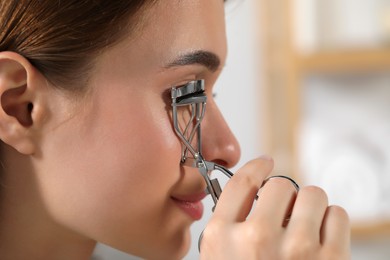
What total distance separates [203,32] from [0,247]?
38 cm

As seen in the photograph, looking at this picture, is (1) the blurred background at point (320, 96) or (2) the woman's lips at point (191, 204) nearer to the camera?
(2) the woman's lips at point (191, 204)

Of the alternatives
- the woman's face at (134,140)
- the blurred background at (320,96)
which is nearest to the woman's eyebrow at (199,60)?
the woman's face at (134,140)

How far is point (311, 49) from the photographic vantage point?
1718 millimetres

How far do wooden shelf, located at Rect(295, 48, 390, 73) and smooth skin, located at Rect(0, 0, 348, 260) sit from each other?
88cm

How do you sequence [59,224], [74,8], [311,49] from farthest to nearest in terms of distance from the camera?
[311,49], [59,224], [74,8]

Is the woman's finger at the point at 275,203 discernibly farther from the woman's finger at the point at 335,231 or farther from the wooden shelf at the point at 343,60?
the wooden shelf at the point at 343,60

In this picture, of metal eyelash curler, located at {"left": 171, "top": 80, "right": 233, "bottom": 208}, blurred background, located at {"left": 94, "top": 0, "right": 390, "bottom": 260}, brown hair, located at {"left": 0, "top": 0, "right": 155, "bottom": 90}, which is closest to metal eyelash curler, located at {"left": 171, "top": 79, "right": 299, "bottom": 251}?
metal eyelash curler, located at {"left": 171, "top": 80, "right": 233, "bottom": 208}

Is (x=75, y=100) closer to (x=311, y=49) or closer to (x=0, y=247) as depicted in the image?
(x=0, y=247)

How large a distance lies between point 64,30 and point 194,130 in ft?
0.63

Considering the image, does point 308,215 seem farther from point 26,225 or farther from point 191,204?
point 26,225

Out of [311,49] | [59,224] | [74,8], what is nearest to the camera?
[74,8]

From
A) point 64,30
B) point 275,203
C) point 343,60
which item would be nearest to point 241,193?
point 275,203

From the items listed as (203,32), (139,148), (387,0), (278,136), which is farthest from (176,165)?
(387,0)

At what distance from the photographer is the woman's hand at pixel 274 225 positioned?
0.74 m
